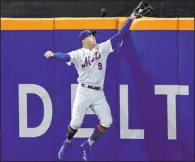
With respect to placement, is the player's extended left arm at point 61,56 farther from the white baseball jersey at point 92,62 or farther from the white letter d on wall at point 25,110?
the white letter d on wall at point 25,110

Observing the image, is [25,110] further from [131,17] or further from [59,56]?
[131,17]

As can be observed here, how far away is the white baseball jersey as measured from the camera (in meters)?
6.94

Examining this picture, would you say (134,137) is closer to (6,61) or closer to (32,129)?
(32,129)

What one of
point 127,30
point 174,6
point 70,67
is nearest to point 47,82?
point 70,67

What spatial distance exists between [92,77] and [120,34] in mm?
589

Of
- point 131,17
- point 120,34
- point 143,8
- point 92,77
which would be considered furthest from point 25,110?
point 143,8

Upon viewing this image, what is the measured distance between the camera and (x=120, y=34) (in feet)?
22.7

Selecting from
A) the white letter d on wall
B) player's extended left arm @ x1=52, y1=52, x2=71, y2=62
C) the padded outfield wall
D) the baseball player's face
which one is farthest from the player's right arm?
the white letter d on wall

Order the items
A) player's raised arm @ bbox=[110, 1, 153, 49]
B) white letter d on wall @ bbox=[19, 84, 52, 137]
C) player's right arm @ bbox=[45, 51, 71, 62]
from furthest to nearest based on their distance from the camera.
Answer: white letter d on wall @ bbox=[19, 84, 52, 137] < player's raised arm @ bbox=[110, 1, 153, 49] < player's right arm @ bbox=[45, 51, 71, 62]

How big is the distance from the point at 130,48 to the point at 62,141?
1.43 meters

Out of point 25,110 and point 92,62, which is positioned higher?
point 92,62

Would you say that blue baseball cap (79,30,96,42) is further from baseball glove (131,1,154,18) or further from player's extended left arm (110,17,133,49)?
baseball glove (131,1,154,18)

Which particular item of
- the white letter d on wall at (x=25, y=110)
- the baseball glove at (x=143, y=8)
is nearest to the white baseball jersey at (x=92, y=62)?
the baseball glove at (x=143, y=8)

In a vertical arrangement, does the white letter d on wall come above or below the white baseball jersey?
below
